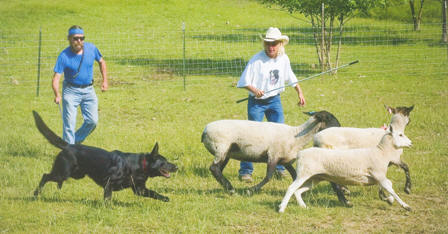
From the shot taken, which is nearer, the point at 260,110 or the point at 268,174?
the point at 268,174

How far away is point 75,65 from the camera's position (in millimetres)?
8242

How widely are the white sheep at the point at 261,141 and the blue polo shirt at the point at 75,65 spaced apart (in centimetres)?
247

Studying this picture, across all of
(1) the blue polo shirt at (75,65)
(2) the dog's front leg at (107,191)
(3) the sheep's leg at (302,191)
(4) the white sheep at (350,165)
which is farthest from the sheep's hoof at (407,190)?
(1) the blue polo shirt at (75,65)

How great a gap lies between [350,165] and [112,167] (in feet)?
9.66

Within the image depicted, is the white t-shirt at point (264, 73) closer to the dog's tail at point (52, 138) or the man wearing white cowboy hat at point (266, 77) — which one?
the man wearing white cowboy hat at point (266, 77)

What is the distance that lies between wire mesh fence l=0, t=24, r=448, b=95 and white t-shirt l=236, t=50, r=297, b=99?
8859 mm

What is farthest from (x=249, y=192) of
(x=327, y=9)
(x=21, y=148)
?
(x=327, y=9)

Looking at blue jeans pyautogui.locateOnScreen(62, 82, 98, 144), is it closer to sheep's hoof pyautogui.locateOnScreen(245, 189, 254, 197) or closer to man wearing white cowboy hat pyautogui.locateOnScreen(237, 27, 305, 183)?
man wearing white cowboy hat pyautogui.locateOnScreen(237, 27, 305, 183)

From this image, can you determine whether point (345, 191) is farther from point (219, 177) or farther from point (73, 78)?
point (73, 78)

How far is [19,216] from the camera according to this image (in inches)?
242

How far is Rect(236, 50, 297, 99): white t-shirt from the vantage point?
7906 mm

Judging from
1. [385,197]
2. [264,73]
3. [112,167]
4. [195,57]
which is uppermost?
[195,57]

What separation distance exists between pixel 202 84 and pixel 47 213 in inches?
462

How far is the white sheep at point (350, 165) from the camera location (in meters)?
6.18
